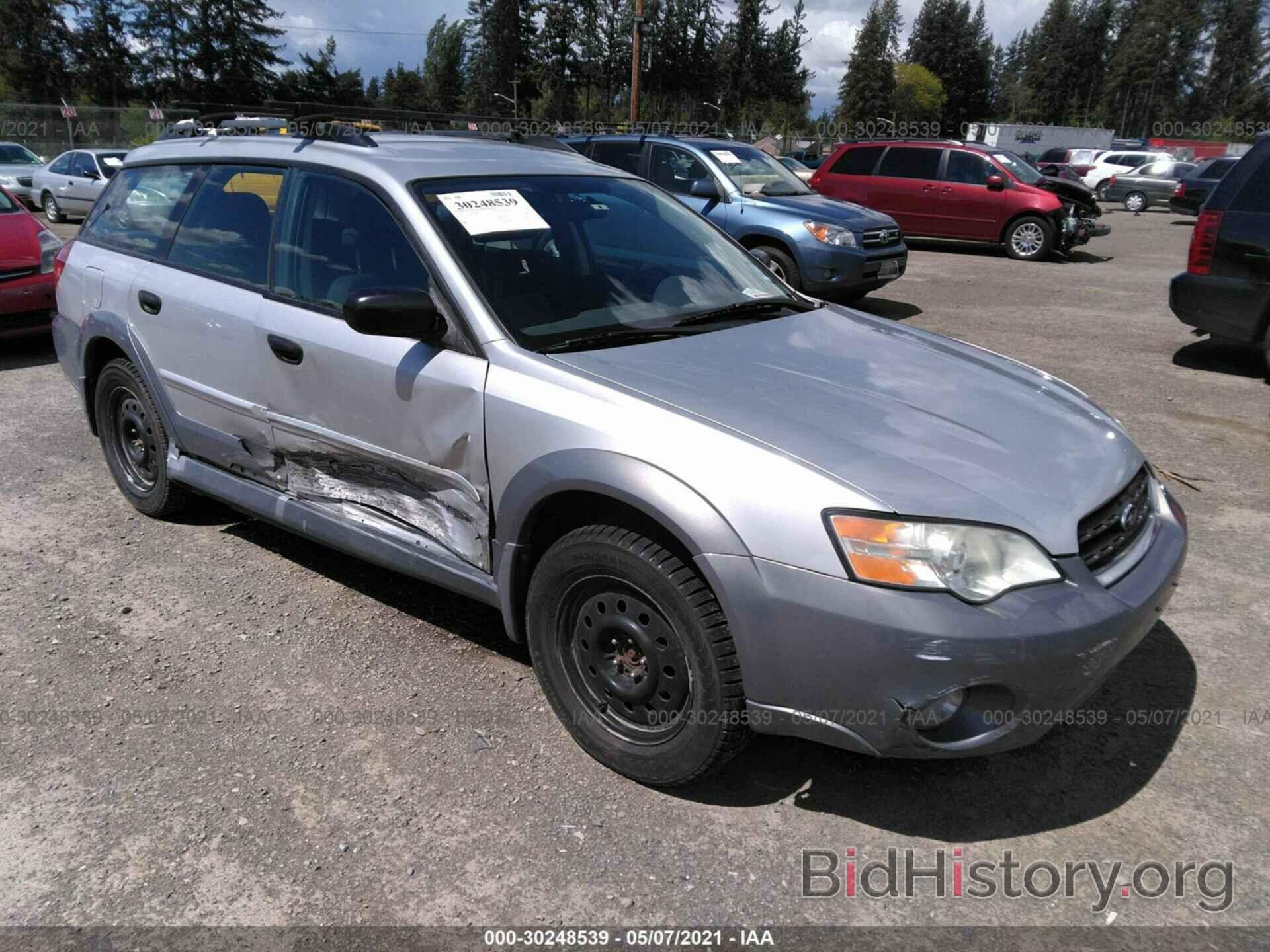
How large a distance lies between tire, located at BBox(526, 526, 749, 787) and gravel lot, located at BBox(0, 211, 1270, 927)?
0.15 metres

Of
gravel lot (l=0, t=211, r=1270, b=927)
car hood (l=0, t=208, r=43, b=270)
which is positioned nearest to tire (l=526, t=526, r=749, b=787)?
gravel lot (l=0, t=211, r=1270, b=927)

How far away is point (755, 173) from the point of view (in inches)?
426

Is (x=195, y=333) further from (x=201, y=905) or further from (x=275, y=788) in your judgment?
(x=201, y=905)

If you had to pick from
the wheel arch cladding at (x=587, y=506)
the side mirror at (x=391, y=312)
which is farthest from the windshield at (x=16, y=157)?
the wheel arch cladding at (x=587, y=506)

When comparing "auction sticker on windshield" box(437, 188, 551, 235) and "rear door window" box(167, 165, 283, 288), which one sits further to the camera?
"rear door window" box(167, 165, 283, 288)

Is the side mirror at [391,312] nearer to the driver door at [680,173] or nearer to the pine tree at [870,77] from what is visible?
the driver door at [680,173]

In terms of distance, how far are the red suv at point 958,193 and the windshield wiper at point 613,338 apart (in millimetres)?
13557

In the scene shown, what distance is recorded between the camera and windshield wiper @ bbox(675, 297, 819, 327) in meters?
3.38

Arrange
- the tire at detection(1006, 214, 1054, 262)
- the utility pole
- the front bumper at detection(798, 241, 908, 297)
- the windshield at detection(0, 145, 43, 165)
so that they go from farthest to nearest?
1. the utility pole
2. the windshield at detection(0, 145, 43, 165)
3. the tire at detection(1006, 214, 1054, 262)
4. the front bumper at detection(798, 241, 908, 297)

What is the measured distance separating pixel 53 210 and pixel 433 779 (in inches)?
770

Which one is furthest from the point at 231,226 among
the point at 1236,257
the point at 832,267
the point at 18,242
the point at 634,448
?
the point at 1236,257

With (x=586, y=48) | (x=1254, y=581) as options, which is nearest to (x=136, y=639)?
(x=1254, y=581)

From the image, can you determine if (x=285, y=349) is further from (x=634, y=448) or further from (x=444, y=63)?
(x=444, y=63)

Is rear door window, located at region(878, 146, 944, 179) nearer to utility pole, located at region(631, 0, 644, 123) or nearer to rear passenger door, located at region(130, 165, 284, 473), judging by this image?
rear passenger door, located at region(130, 165, 284, 473)
